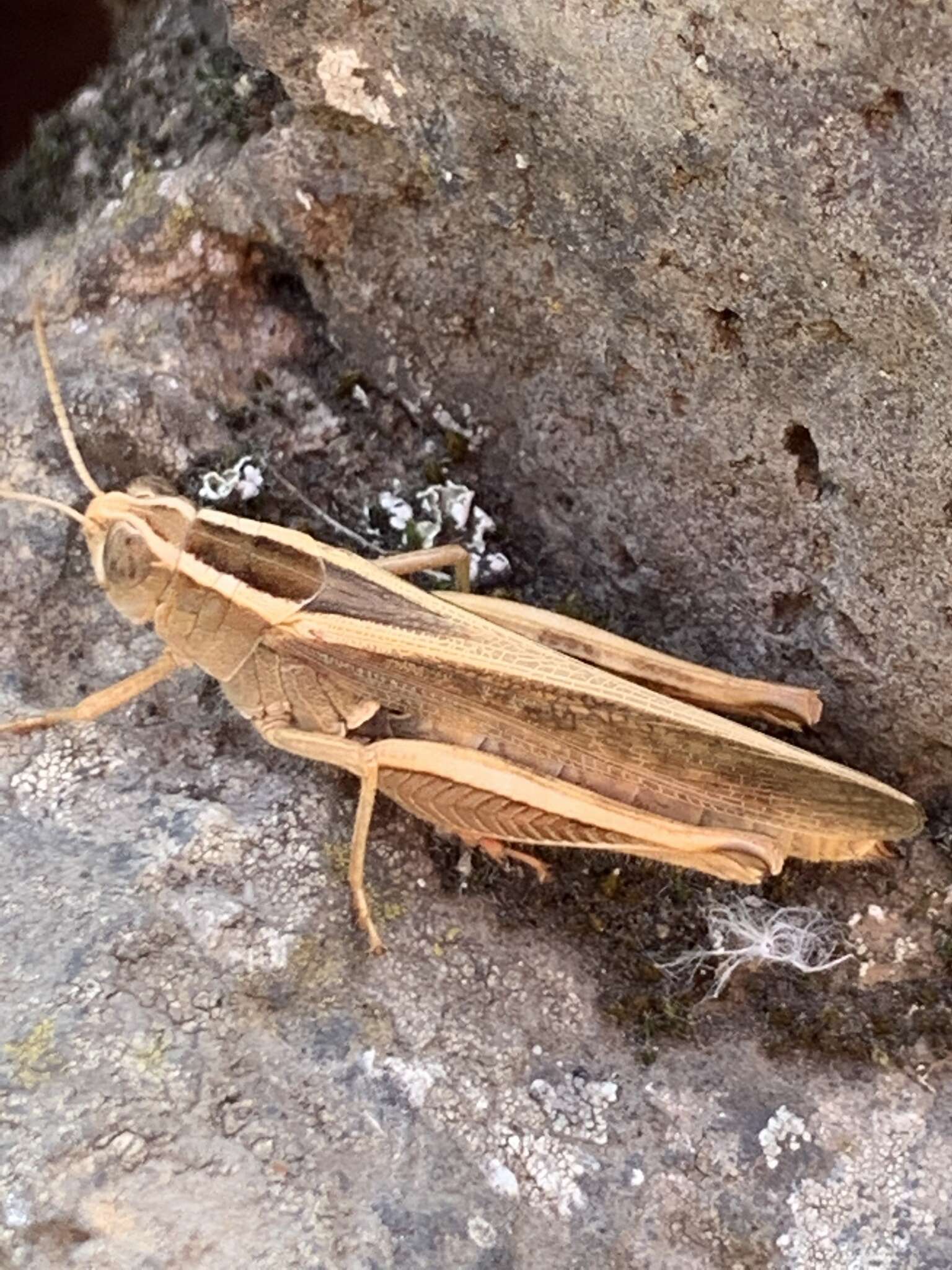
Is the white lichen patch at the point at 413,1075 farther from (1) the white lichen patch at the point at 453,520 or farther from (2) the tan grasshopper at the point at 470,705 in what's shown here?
(1) the white lichen patch at the point at 453,520

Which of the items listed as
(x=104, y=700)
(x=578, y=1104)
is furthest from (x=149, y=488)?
(x=578, y=1104)

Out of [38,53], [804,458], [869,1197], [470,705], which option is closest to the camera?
[869,1197]

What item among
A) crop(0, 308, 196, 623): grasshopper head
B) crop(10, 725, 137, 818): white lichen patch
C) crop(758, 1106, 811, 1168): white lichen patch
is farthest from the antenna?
crop(758, 1106, 811, 1168): white lichen patch

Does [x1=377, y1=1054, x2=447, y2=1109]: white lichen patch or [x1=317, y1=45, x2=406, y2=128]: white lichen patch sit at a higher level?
[x1=317, y1=45, x2=406, y2=128]: white lichen patch

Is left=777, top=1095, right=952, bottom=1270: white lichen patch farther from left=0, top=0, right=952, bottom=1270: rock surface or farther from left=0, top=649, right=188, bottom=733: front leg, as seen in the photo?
left=0, top=649, right=188, bottom=733: front leg

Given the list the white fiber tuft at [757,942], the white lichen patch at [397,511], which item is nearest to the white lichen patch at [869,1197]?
the white fiber tuft at [757,942]

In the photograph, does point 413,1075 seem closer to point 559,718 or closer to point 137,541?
point 559,718

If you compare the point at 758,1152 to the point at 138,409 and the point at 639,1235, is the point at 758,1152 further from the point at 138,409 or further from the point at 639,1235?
the point at 138,409
